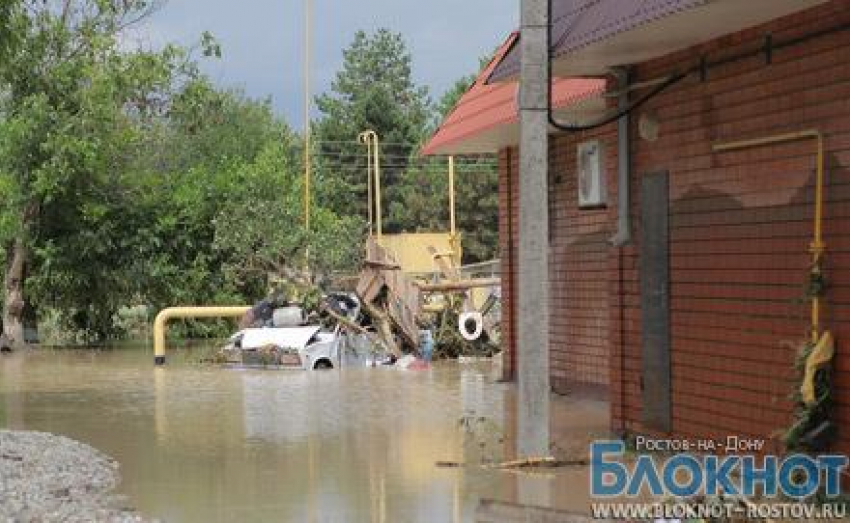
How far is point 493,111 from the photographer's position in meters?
16.8

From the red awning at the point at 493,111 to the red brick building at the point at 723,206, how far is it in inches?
77.6

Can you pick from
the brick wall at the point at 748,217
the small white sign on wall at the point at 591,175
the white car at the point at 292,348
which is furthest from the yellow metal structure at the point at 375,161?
the brick wall at the point at 748,217

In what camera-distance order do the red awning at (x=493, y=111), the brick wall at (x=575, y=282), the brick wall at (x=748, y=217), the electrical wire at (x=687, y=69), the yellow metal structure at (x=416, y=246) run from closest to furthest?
the brick wall at (x=748, y=217), the electrical wire at (x=687, y=69), the red awning at (x=493, y=111), the brick wall at (x=575, y=282), the yellow metal structure at (x=416, y=246)

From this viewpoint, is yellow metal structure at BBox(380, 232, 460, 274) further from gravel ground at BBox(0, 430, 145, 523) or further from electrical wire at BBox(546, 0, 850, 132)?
electrical wire at BBox(546, 0, 850, 132)

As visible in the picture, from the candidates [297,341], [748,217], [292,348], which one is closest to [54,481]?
[748,217]

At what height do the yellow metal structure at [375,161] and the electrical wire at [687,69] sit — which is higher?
the yellow metal structure at [375,161]

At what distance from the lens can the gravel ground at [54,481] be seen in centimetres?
855

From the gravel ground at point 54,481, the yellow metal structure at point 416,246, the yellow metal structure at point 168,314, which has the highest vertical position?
the yellow metal structure at point 416,246

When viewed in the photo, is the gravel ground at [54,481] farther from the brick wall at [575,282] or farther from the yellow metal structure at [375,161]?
the yellow metal structure at [375,161]

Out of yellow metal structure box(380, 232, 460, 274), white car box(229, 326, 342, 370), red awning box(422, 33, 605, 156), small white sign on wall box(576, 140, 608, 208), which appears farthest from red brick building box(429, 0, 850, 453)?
yellow metal structure box(380, 232, 460, 274)

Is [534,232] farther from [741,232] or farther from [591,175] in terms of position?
[591,175]

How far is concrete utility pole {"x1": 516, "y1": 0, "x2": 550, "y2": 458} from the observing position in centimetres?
955

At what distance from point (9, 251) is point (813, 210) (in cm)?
2481

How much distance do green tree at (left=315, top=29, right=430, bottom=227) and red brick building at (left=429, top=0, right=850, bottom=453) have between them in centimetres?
5497
